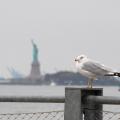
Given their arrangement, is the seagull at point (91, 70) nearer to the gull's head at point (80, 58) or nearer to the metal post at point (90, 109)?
the gull's head at point (80, 58)

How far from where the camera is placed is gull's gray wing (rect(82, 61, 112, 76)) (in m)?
6.88

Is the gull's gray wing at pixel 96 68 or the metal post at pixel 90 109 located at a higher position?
the gull's gray wing at pixel 96 68

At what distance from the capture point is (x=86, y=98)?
231 inches

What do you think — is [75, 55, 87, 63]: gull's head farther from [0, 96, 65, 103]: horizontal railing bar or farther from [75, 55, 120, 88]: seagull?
[0, 96, 65, 103]: horizontal railing bar

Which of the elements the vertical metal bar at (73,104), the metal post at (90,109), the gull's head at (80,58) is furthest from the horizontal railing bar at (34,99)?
the gull's head at (80,58)

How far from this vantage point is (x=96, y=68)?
695 cm

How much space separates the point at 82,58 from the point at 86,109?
5.41 feet

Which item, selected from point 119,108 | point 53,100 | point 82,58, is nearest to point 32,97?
point 53,100

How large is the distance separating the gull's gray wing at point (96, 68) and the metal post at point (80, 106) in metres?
0.93

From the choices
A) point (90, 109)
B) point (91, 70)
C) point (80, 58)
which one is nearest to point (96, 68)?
point (91, 70)

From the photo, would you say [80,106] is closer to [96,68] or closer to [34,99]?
[34,99]

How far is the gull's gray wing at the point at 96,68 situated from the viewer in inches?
271

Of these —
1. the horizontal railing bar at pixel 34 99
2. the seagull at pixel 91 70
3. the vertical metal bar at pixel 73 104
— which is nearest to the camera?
the vertical metal bar at pixel 73 104

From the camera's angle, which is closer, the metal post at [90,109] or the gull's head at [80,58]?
the metal post at [90,109]
